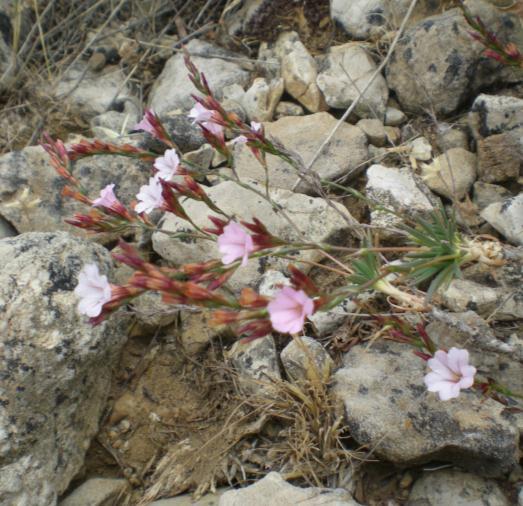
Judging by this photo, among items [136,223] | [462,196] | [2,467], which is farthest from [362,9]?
[2,467]

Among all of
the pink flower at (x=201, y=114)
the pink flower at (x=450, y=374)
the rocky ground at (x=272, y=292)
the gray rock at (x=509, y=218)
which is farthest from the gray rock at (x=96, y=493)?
the gray rock at (x=509, y=218)

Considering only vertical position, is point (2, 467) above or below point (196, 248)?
below

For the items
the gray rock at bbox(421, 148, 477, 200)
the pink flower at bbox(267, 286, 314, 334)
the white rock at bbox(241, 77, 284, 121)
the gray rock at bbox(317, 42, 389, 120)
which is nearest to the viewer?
the pink flower at bbox(267, 286, 314, 334)

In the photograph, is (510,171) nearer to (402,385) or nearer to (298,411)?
(402,385)

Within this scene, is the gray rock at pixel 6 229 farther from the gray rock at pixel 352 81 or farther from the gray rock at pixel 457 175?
the gray rock at pixel 457 175

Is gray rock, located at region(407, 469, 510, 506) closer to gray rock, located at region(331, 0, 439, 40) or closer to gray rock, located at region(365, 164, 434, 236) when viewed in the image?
gray rock, located at region(365, 164, 434, 236)

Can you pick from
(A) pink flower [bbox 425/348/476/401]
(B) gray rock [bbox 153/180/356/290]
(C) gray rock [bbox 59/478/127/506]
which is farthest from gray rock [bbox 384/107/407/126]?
(C) gray rock [bbox 59/478/127/506]

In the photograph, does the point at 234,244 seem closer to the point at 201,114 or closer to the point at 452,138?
the point at 201,114

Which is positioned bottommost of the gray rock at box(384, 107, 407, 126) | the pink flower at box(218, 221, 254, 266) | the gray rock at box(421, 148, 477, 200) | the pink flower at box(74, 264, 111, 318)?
the gray rock at box(421, 148, 477, 200)
